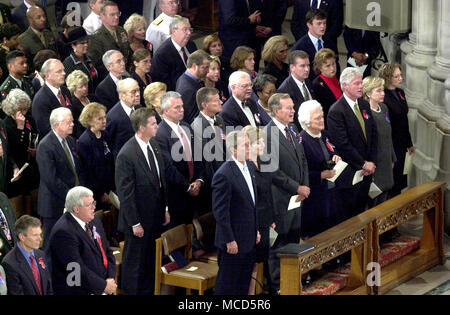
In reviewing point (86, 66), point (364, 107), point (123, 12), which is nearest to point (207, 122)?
point (364, 107)

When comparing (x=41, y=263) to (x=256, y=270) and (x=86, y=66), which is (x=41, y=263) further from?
(x=86, y=66)

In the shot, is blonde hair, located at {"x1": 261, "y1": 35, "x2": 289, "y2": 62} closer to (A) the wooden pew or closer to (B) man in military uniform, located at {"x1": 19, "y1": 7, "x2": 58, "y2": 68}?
(A) the wooden pew

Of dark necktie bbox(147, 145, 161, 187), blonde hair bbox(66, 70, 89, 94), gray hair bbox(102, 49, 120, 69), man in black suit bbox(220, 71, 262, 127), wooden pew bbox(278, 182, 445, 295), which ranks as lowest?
wooden pew bbox(278, 182, 445, 295)

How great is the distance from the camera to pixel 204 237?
1009 cm

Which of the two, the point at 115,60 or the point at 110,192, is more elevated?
the point at 115,60

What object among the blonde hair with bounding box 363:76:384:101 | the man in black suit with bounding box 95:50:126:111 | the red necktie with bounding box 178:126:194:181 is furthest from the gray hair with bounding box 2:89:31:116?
the blonde hair with bounding box 363:76:384:101

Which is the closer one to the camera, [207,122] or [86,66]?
[207,122]

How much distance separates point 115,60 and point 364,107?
249 centimetres

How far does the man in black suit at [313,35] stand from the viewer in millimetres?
12562

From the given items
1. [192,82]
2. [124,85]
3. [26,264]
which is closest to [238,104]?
[192,82]

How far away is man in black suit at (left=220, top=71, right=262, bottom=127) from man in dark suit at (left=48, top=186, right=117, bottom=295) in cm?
218

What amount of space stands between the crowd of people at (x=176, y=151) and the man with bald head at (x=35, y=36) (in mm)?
191

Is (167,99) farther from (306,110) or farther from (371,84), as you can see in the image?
(371,84)

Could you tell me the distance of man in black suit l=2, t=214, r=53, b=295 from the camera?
8.56 meters
